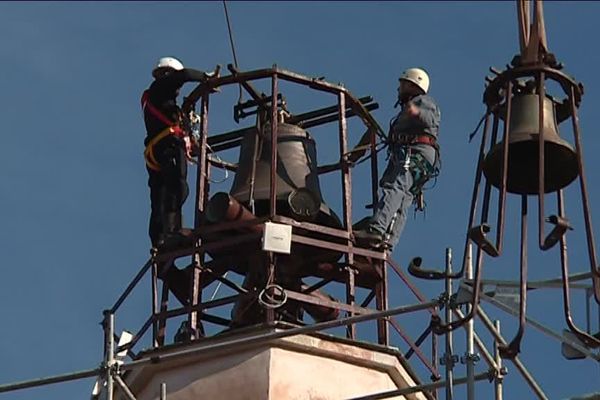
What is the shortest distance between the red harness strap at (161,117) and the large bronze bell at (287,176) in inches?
33.1

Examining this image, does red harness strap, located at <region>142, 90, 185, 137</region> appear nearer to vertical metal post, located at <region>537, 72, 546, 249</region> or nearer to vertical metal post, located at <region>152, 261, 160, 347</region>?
vertical metal post, located at <region>152, 261, 160, 347</region>

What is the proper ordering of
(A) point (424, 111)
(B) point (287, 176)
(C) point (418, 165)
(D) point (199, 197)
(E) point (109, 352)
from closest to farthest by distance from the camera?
(E) point (109, 352), (B) point (287, 176), (D) point (199, 197), (C) point (418, 165), (A) point (424, 111)

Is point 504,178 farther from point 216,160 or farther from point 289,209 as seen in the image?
point 216,160

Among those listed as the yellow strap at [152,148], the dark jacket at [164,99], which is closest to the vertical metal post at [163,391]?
the yellow strap at [152,148]

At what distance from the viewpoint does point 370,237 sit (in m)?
26.5

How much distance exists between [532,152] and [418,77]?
6.27 m

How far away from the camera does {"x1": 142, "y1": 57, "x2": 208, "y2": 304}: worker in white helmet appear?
→ 27.7 metres

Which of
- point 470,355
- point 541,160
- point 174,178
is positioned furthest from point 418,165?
point 541,160

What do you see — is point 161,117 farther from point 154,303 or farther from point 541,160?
point 541,160

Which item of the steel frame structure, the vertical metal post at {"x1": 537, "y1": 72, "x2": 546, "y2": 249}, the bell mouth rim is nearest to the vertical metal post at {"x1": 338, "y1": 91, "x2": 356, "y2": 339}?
the steel frame structure

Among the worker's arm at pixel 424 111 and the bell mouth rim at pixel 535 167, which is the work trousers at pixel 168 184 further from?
the bell mouth rim at pixel 535 167

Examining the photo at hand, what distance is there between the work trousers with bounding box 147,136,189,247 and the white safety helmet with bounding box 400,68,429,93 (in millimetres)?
2288

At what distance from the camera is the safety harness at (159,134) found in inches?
1095

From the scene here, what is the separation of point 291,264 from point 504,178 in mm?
6061
